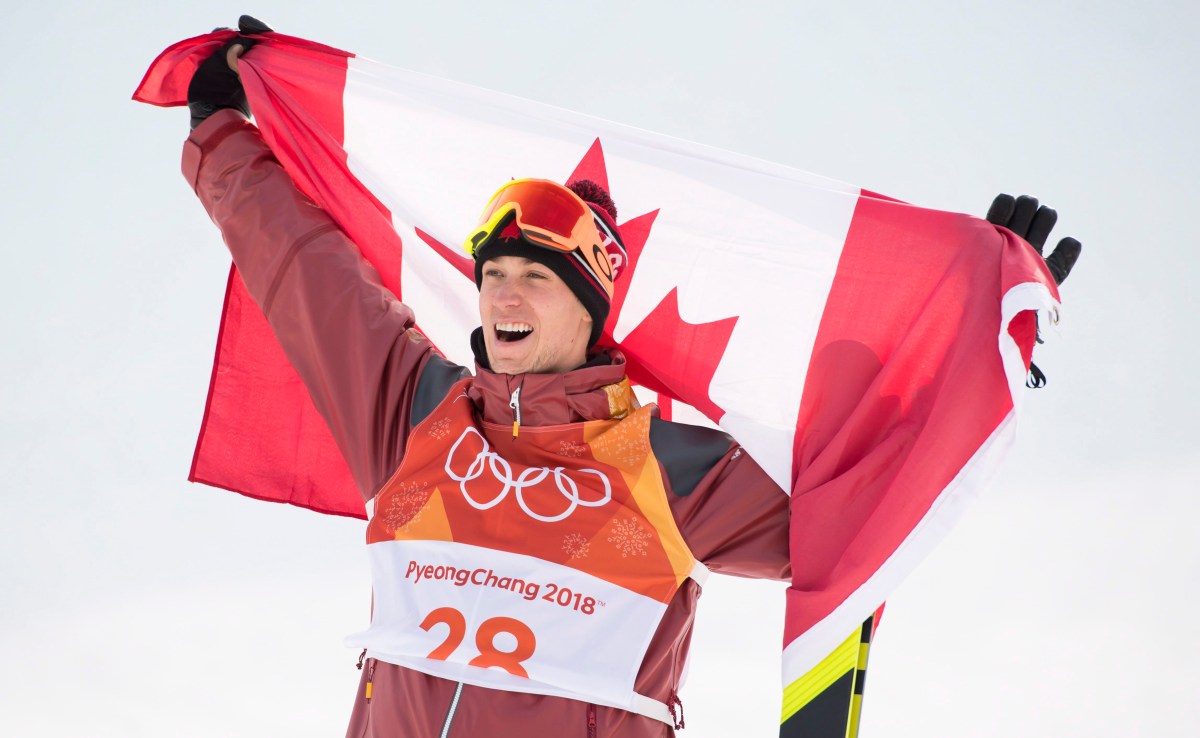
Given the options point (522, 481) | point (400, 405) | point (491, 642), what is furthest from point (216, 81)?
point (491, 642)

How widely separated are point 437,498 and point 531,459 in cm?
22

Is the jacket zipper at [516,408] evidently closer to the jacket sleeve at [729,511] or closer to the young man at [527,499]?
the young man at [527,499]

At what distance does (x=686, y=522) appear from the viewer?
2590 millimetres

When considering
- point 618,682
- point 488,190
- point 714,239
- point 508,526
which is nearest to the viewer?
point 618,682

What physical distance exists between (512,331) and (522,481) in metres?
0.36

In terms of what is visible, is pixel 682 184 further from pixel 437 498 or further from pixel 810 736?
pixel 810 736

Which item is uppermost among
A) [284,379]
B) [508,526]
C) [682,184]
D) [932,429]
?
[682,184]

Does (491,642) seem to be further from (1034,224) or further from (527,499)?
(1034,224)

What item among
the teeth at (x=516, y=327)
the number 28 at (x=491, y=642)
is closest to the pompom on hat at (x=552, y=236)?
the teeth at (x=516, y=327)

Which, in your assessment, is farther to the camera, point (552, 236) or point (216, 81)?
point (216, 81)

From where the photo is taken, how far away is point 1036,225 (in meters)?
2.52

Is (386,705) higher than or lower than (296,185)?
lower

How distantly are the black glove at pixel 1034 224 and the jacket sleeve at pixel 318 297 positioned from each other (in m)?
1.33

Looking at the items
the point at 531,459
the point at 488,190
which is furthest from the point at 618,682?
the point at 488,190
